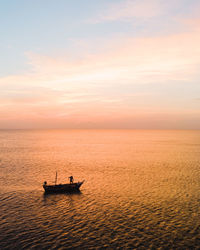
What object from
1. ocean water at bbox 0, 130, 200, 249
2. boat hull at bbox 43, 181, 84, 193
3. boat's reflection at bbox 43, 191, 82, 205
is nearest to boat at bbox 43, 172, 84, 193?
boat hull at bbox 43, 181, 84, 193

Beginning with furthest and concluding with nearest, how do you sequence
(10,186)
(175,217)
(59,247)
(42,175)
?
(42,175), (10,186), (175,217), (59,247)

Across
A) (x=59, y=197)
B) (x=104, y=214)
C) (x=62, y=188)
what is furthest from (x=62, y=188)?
(x=104, y=214)

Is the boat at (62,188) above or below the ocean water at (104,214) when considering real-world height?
above

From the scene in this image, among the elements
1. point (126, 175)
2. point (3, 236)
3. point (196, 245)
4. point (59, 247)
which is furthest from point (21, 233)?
point (126, 175)

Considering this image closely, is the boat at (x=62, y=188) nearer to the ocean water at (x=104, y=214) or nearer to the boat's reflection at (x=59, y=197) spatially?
the boat's reflection at (x=59, y=197)

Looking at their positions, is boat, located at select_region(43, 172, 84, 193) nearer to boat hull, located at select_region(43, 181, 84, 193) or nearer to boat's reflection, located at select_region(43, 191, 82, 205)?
boat hull, located at select_region(43, 181, 84, 193)

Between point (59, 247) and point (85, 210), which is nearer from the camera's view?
point (59, 247)

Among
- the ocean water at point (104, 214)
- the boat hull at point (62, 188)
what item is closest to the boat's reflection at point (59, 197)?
the ocean water at point (104, 214)

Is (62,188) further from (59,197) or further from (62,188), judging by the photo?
(59,197)

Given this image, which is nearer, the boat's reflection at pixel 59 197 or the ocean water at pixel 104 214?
the ocean water at pixel 104 214

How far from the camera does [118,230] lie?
27453 millimetres

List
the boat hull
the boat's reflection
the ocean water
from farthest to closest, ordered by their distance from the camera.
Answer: the boat hull
the boat's reflection
the ocean water

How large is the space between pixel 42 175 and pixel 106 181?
20.3 meters

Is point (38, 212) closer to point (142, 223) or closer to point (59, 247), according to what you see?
point (59, 247)
